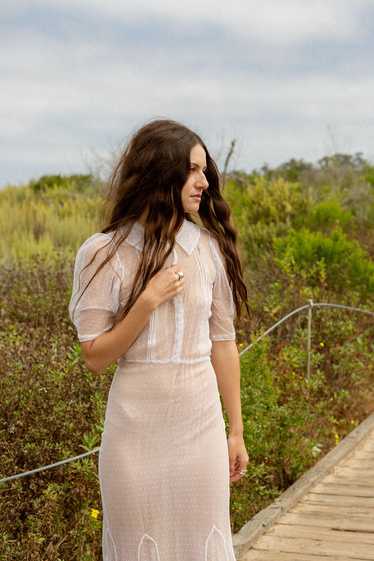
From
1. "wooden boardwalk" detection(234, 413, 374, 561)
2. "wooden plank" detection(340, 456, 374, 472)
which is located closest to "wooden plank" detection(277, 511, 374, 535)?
"wooden boardwalk" detection(234, 413, 374, 561)

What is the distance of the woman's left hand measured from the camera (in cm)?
292

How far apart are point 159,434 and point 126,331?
10.8 inches

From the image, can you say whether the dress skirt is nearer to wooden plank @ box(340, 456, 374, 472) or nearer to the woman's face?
the woman's face

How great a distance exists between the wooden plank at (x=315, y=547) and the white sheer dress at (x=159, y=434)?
7.53 feet

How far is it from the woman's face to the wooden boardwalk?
99.1 inches

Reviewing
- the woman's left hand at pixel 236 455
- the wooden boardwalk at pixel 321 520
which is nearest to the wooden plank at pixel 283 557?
the wooden boardwalk at pixel 321 520

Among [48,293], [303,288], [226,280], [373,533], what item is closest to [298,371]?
[303,288]

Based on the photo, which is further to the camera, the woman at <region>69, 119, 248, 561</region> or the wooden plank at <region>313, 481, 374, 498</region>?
the wooden plank at <region>313, 481, 374, 498</region>

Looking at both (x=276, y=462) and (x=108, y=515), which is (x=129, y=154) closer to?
(x=108, y=515)

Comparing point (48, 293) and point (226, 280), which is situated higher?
point (226, 280)

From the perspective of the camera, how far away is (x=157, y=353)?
2645 millimetres

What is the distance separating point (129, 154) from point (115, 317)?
446 mm

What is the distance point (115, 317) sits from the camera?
2.73 m

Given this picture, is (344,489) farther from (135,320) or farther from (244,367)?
(135,320)
